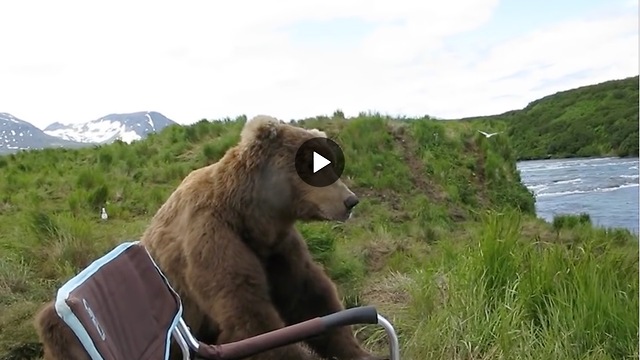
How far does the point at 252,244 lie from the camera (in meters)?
2.90

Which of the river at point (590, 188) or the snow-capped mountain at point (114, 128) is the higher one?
the snow-capped mountain at point (114, 128)

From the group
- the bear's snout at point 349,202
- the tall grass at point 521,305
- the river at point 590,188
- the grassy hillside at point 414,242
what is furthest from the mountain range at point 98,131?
the bear's snout at point 349,202

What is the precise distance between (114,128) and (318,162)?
11892 millimetres

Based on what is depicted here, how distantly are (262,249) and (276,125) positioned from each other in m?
0.52

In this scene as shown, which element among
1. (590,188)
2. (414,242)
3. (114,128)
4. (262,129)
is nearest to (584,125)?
(590,188)

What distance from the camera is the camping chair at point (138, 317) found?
6.28ft

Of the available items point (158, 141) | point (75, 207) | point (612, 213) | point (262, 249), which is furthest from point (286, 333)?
point (612, 213)

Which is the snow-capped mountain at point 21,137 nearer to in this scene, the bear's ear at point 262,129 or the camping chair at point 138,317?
the bear's ear at point 262,129

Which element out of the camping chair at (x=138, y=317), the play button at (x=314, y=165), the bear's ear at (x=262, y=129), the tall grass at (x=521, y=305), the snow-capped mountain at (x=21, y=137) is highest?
the snow-capped mountain at (x=21, y=137)

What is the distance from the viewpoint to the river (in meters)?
11.6

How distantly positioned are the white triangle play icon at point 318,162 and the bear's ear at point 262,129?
0.62 feet

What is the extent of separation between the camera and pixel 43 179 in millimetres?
10117

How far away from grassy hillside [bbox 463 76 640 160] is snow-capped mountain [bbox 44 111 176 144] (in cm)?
985

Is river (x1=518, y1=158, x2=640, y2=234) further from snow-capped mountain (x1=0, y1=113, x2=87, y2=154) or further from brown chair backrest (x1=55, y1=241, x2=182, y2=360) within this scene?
brown chair backrest (x1=55, y1=241, x2=182, y2=360)
